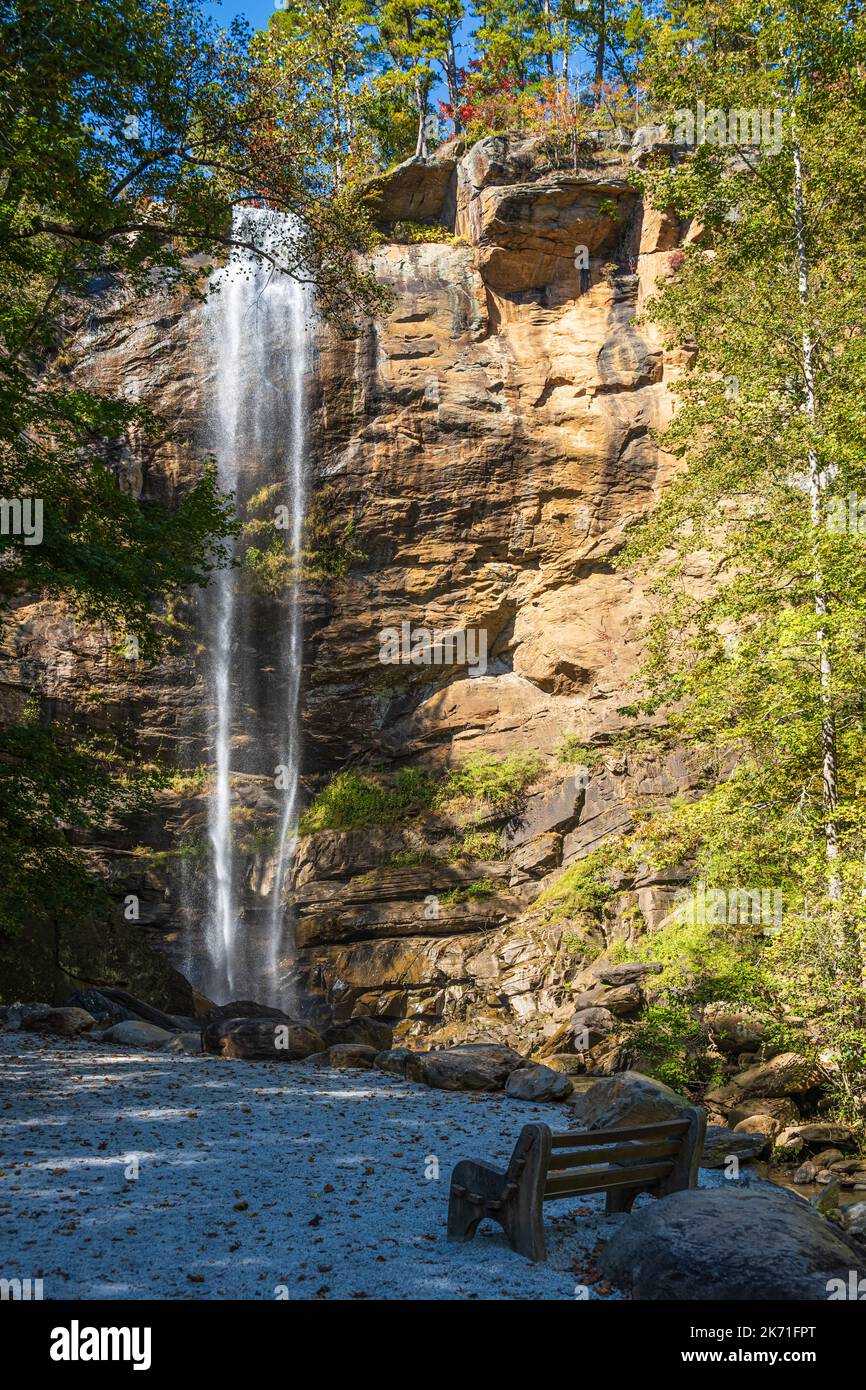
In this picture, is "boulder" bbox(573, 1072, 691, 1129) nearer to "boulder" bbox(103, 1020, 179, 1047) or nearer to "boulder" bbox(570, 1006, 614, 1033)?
"boulder" bbox(570, 1006, 614, 1033)

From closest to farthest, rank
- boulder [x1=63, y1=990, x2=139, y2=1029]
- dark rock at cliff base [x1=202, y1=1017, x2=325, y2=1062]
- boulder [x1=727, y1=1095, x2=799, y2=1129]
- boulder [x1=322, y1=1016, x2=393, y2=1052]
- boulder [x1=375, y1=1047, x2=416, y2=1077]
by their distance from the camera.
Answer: boulder [x1=727, y1=1095, x2=799, y2=1129]
boulder [x1=375, y1=1047, x2=416, y2=1077]
dark rock at cliff base [x1=202, y1=1017, x2=325, y2=1062]
boulder [x1=322, y1=1016, x2=393, y2=1052]
boulder [x1=63, y1=990, x2=139, y2=1029]

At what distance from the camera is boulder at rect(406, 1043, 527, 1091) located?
34.3ft

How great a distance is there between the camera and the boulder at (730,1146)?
27.9 ft

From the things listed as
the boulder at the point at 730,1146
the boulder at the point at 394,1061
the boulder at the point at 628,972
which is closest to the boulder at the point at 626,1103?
the boulder at the point at 730,1146

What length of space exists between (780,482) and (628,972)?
7.48 metres

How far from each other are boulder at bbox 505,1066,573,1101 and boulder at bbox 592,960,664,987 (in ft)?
12.6

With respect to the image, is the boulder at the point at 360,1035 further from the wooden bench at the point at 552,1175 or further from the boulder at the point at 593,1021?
the wooden bench at the point at 552,1175

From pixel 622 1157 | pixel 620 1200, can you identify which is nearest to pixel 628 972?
pixel 620 1200

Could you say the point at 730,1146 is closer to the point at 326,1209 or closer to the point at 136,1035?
the point at 326,1209

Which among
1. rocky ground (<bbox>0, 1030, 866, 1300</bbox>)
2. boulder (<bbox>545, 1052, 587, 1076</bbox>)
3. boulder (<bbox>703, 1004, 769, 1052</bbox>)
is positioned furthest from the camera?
boulder (<bbox>545, 1052, 587, 1076</bbox>)

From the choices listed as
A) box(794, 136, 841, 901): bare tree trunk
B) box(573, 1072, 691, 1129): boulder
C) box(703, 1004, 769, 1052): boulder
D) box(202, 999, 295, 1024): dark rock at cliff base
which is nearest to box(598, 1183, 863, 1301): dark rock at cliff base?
box(573, 1072, 691, 1129): boulder

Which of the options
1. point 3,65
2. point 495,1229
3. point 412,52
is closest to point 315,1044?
point 495,1229

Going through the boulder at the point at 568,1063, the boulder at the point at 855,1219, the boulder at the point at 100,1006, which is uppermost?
the boulder at the point at 855,1219

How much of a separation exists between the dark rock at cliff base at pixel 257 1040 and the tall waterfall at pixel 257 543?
10.6 metres
